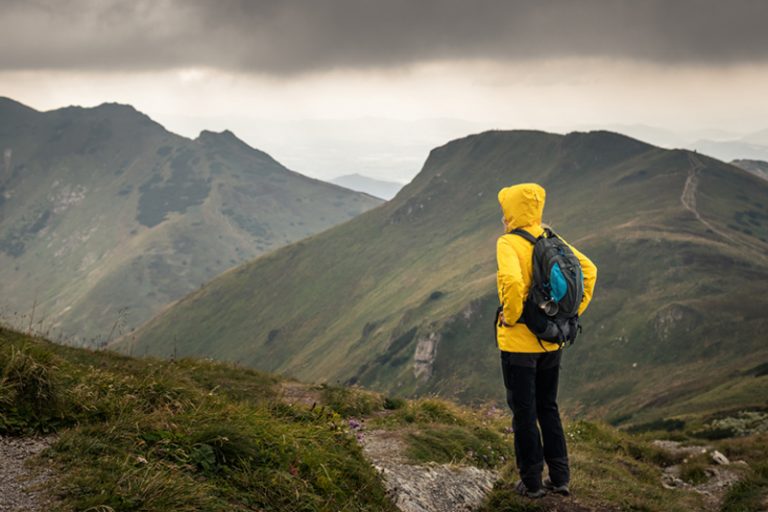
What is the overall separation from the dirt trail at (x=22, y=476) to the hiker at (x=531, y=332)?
19.5 feet

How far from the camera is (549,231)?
9.75 meters

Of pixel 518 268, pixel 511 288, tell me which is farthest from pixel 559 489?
pixel 518 268

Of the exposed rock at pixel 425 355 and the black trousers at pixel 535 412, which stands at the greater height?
the black trousers at pixel 535 412

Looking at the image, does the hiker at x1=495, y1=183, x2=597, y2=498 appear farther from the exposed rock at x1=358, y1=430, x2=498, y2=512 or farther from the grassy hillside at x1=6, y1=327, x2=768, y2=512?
the exposed rock at x1=358, y1=430, x2=498, y2=512

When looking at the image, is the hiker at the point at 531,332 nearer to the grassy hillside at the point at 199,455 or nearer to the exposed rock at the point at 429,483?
the grassy hillside at the point at 199,455

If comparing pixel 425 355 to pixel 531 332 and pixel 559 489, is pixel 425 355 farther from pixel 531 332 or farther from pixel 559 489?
pixel 531 332

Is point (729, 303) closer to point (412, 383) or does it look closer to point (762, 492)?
point (412, 383)

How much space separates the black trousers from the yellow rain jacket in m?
0.22

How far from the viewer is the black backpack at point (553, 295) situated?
29.0 ft

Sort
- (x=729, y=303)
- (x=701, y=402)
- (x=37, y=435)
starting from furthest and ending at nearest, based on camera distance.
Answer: (x=729, y=303) < (x=701, y=402) < (x=37, y=435)

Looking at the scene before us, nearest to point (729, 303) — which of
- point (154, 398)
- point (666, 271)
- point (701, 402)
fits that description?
point (666, 271)

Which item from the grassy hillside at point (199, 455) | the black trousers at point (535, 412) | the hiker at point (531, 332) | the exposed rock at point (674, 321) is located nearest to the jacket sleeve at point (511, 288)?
the hiker at point (531, 332)

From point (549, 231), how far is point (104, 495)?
720 cm

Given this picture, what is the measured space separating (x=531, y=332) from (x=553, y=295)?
64 centimetres
